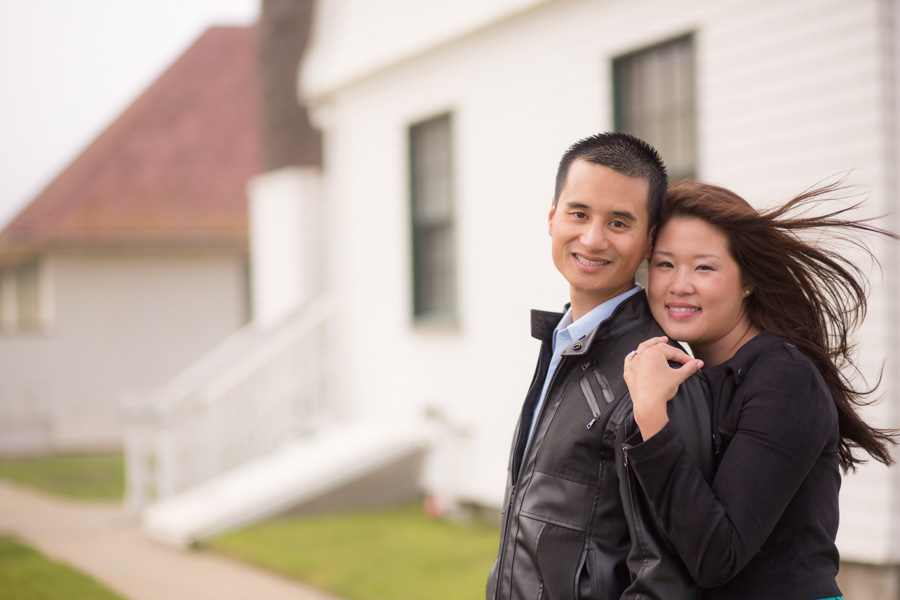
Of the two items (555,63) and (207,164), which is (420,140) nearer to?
(555,63)

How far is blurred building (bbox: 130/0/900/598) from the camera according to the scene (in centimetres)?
564

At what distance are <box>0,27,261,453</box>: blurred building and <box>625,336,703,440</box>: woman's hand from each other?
16455 mm

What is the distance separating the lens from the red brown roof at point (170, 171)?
18078 mm

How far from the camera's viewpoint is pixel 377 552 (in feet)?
25.1

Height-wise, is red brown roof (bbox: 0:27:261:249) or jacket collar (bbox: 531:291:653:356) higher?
red brown roof (bbox: 0:27:261:249)

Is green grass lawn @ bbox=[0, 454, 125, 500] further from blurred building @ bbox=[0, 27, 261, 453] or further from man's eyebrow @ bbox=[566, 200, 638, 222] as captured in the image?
man's eyebrow @ bbox=[566, 200, 638, 222]

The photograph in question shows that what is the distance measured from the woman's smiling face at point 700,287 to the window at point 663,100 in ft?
14.5

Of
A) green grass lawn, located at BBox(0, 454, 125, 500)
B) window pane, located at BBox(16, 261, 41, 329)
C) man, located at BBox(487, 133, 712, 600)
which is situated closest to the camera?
man, located at BBox(487, 133, 712, 600)

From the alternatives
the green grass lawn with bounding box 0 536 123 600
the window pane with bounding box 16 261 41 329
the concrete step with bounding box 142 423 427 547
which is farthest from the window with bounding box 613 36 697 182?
the window pane with bounding box 16 261 41 329

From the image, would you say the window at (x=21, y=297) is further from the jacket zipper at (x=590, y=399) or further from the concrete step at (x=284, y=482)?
the jacket zipper at (x=590, y=399)

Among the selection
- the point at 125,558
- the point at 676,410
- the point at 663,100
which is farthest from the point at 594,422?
the point at 125,558

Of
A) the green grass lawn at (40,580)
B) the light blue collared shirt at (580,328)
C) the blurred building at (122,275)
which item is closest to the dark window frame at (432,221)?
the green grass lawn at (40,580)

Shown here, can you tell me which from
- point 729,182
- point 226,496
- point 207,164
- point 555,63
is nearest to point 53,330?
point 207,164

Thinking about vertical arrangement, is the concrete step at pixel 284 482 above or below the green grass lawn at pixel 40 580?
above
